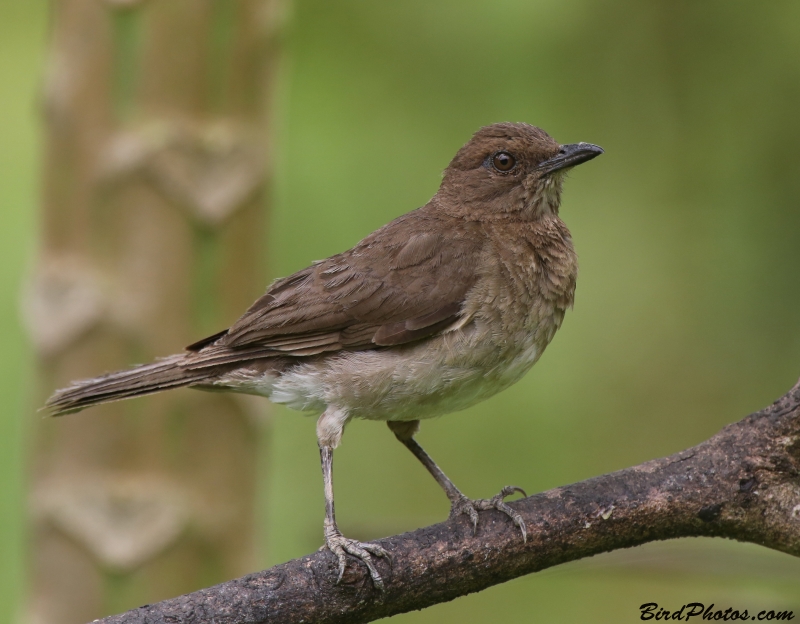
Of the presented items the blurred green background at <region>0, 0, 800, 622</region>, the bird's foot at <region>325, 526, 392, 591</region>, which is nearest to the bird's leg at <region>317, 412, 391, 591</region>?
the bird's foot at <region>325, 526, 392, 591</region>

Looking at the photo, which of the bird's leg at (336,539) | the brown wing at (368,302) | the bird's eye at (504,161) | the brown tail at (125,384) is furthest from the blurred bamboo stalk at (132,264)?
the bird's eye at (504,161)

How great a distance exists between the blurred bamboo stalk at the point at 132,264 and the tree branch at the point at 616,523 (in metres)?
1.19

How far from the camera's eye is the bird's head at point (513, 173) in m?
4.35

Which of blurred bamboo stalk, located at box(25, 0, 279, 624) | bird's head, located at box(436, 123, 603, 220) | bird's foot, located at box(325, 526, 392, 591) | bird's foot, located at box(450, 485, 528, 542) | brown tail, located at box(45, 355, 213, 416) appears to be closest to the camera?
bird's foot, located at box(325, 526, 392, 591)

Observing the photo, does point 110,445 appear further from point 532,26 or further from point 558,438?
point 532,26

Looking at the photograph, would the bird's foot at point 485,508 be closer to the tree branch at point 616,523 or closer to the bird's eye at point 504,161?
the tree branch at point 616,523

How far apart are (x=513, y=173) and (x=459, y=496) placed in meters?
1.49

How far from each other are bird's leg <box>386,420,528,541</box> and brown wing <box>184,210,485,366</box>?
26.4 inches

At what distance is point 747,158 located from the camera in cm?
584

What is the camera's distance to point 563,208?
21.1 feet

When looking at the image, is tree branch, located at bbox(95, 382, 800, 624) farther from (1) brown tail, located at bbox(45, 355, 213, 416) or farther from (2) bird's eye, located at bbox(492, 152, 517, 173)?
(2) bird's eye, located at bbox(492, 152, 517, 173)

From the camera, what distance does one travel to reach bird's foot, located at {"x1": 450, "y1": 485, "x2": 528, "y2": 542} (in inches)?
134

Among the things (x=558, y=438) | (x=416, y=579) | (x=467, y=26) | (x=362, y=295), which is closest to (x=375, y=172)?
(x=467, y=26)

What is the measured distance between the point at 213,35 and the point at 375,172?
7.51 feet
